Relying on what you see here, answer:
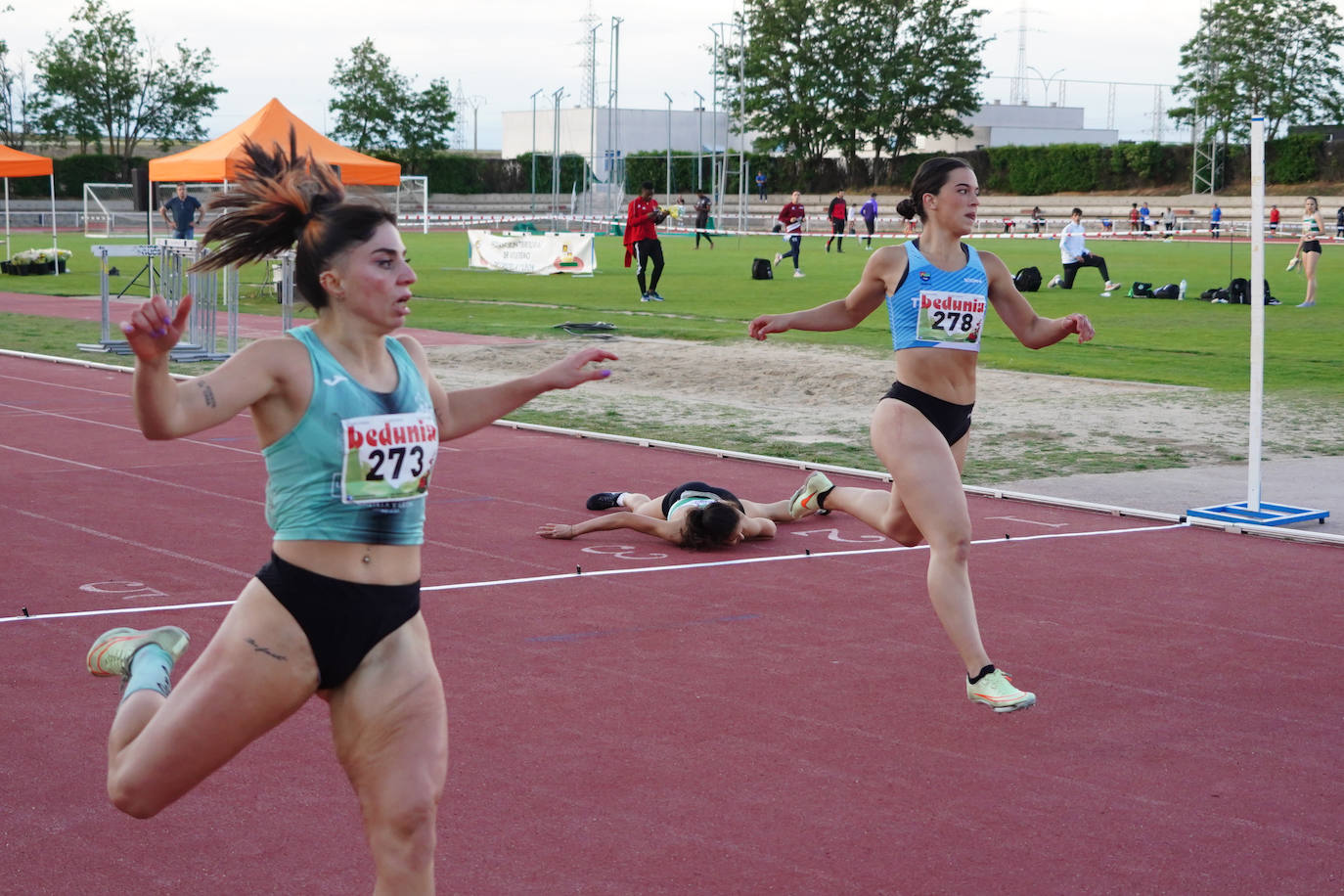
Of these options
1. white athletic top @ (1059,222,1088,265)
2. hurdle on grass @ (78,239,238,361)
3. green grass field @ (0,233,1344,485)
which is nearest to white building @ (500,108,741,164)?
green grass field @ (0,233,1344,485)

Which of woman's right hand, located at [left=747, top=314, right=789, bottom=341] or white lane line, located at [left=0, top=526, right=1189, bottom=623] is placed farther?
white lane line, located at [left=0, top=526, right=1189, bottom=623]

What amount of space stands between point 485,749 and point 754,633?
1959mm

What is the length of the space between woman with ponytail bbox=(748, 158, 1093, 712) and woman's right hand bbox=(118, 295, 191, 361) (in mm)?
3508

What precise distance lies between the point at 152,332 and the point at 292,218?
64 cm

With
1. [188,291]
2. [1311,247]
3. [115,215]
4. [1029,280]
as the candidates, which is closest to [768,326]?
[188,291]

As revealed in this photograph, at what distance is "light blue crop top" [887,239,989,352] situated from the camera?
6465mm

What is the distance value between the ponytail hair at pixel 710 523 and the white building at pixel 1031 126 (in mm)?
100158

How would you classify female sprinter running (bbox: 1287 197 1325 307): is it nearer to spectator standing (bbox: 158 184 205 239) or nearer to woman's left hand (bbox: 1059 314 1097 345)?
spectator standing (bbox: 158 184 205 239)

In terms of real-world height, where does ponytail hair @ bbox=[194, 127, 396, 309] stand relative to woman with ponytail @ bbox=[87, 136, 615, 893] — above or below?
above

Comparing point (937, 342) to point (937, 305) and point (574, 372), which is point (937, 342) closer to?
point (937, 305)

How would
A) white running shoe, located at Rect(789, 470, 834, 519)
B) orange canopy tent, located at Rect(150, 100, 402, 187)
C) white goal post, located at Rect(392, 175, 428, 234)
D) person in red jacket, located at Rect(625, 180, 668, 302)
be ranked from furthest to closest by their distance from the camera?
white goal post, located at Rect(392, 175, 428, 234) → person in red jacket, located at Rect(625, 180, 668, 302) → orange canopy tent, located at Rect(150, 100, 402, 187) → white running shoe, located at Rect(789, 470, 834, 519)

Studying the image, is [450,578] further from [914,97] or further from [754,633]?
[914,97]

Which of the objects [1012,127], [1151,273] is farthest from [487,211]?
[1151,273]

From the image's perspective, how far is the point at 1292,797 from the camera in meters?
5.02
